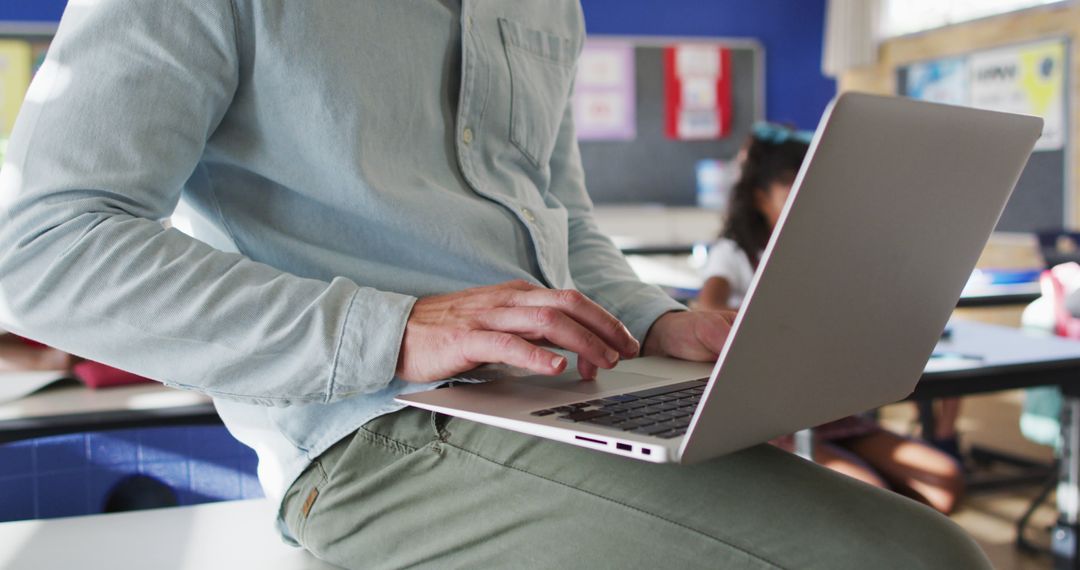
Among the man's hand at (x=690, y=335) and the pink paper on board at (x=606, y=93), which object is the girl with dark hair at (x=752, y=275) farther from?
the pink paper on board at (x=606, y=93)

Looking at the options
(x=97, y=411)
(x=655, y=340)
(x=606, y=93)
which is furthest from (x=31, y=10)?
(x=655, y=340)

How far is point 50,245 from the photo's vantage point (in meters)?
0.76

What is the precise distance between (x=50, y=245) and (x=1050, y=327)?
2.89 meters

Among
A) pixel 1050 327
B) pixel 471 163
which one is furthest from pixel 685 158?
pixel 471 163

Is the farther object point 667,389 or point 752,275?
point 752,275

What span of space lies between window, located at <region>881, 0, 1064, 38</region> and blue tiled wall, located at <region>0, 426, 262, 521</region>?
6.07 metres

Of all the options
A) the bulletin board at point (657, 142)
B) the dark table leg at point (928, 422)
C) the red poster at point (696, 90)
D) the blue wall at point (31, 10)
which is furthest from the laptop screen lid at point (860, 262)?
the red poster at point (696, 90)

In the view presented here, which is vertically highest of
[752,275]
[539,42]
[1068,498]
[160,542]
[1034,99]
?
[539,42]

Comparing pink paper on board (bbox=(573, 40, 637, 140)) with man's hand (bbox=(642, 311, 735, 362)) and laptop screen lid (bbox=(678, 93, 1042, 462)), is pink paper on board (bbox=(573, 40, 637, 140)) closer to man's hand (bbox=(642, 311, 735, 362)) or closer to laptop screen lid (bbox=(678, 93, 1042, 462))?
man's hand (bbox=(642, 311, 735, 362))

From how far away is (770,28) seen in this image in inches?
311

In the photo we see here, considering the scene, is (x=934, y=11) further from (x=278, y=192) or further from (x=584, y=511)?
(x=584, y=511)

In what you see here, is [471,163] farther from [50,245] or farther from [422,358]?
[50,245]

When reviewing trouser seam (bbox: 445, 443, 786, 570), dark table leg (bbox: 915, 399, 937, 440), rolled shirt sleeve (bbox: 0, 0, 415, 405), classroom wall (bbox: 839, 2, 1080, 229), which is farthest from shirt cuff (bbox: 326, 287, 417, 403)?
classroom wall (bbox: 839, 2, 1080, 229)

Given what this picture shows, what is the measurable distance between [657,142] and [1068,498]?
18.9ft
